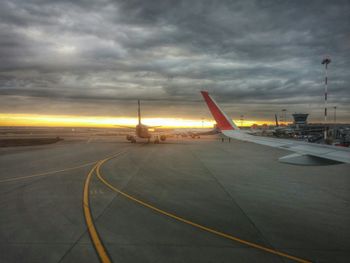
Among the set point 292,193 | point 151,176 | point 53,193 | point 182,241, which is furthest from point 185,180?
point 182,241

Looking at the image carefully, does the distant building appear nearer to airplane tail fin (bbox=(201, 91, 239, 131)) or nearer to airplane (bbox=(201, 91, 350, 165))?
airplane tail fin (bbox=(201, 91, 239, 131))

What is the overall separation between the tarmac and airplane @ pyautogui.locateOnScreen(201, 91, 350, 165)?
6.83ft

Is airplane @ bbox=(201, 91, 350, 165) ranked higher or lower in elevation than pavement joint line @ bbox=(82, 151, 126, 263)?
higher

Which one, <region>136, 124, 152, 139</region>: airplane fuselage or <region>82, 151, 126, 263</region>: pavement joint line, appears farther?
<region>136, 124, 152, 139</region>: airplane fuselage

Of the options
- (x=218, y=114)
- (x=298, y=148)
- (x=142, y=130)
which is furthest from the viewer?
(x=142, y=130)

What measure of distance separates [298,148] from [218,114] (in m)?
3.50

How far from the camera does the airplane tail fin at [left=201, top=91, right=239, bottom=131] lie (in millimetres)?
10461

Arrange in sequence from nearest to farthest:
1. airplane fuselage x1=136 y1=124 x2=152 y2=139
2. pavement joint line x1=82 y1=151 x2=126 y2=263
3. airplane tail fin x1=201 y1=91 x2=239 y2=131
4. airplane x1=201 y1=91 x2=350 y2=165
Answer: pavement joint line x1=82 y1=151 x2=126 y2=263 → airplane x1=201 y1=91 x2=350 y2=165 → airplane tail fin x1=201 y1=91 x2=239 y2=131 → airplane fuselage x1=136 y1=124 x2=152 y2=139

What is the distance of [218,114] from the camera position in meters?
10.6

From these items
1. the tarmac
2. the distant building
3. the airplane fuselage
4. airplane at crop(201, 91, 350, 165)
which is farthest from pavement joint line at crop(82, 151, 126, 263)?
the distant building

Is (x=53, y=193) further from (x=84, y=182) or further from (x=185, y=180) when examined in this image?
(x=185, y=180)

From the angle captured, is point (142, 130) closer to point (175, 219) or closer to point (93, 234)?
point (175, 219)

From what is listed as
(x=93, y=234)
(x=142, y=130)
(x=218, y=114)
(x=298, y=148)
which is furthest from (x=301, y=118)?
(x=93, y=234)

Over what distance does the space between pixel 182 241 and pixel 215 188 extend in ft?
21.4
